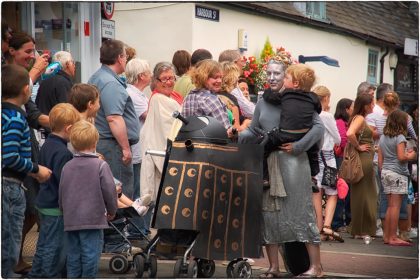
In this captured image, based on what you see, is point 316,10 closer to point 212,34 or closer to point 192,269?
point 212,34

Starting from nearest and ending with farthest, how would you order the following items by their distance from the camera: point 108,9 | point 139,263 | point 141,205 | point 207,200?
point 207,200 < point 139,263 < point 141,205 < point 108,9

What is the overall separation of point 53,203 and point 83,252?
0.47 meters

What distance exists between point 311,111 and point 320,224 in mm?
3742

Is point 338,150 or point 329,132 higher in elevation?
point 329,132

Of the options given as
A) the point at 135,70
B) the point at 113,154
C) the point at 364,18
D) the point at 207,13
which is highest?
the point at 364,18

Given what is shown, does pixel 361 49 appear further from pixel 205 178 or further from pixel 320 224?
pixel 205 178

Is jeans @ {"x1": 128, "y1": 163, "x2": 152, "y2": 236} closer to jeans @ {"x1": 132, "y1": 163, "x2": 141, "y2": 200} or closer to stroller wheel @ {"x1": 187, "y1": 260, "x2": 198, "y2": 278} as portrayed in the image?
jeans @ {"x1": 132, "y1": 163, "x2": 141, "y2": 200}

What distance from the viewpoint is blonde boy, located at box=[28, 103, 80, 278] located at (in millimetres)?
7582

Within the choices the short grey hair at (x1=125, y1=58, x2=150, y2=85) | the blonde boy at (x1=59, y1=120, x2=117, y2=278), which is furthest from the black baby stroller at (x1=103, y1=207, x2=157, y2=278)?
the short grey hair at (x1=125, y1=58, x2=150, y2=85)

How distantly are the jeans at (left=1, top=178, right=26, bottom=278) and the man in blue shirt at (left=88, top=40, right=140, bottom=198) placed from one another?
237 centimetres

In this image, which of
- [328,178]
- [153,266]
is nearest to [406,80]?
[328,178]

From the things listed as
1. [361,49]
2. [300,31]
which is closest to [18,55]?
[300,31]

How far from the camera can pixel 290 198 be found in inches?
328

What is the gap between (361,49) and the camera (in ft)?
82.4
